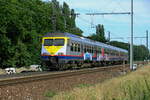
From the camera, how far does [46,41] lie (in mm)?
25406

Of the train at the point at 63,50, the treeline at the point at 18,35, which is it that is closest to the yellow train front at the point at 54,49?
the train at the point at 63,50

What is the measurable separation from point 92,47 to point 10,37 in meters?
11.6

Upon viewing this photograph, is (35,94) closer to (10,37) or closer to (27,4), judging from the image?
(10,37)

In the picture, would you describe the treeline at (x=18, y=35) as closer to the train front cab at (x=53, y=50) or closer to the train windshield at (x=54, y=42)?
the train windshield at (x=54, y=42)

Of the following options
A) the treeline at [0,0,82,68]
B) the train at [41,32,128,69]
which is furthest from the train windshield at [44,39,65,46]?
the treeline at [0,0,82,68]

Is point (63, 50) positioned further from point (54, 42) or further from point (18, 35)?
point (18, 35)

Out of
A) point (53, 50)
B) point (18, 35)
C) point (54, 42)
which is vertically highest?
point (18, 35)

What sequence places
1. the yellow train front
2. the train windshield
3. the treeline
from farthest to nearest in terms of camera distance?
the treeline, the train windshield, the yellow train front

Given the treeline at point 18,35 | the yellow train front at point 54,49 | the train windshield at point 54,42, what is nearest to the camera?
the yellow train front at point 54,49

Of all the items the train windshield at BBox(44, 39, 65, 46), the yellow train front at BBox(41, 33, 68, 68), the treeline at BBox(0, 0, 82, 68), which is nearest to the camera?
the yellow train front at BBox(41, 33, 68, 68)

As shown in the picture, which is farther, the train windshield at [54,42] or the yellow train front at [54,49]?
the train windshield at [54,42]

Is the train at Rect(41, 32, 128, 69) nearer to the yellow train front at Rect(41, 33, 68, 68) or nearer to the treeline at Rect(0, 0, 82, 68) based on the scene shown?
the yellow train front at Rect(41, 33, 68, 68)

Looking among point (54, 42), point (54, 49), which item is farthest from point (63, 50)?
point (54, 42)

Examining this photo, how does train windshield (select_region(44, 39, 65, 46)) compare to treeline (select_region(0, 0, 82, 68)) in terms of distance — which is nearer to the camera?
train windshield (select_region(44, 39, 65, 46))
